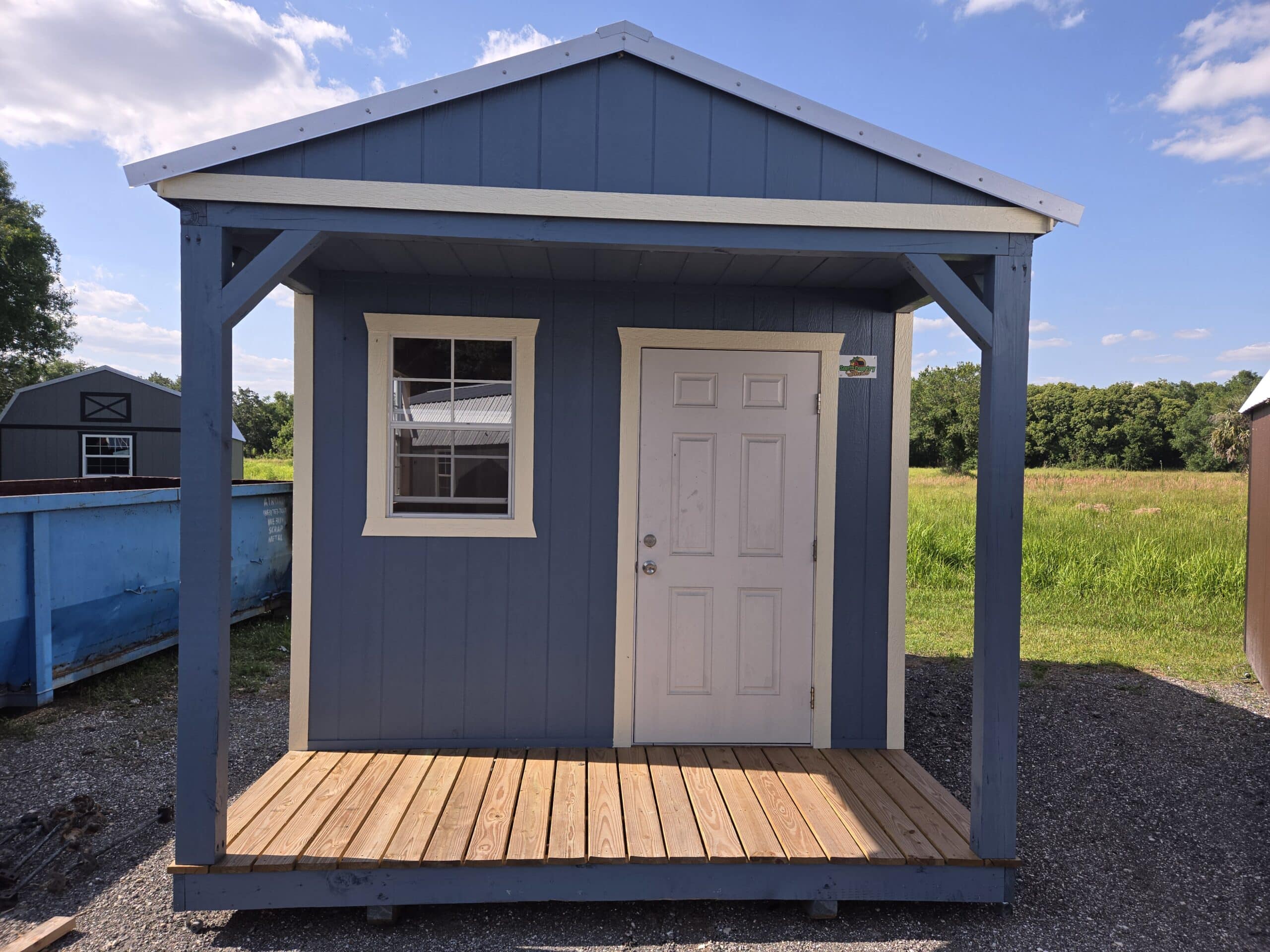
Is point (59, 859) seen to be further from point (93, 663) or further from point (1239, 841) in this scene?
point (1239, 841)

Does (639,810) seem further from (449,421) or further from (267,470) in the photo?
(267,470)

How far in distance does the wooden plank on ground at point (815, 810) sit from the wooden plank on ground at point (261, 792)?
2234 millimetres

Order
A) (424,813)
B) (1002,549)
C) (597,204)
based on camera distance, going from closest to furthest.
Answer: (597,204) < (1002,549) < (424,813)

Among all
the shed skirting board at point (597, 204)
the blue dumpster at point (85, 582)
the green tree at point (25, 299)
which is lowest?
the blue dumpster at point (85, 582)

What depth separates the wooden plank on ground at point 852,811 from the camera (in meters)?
2.72

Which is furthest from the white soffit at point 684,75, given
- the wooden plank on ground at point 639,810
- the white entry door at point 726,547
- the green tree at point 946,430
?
the green tree at point 946,430

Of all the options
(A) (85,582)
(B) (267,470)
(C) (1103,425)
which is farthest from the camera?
(C) (1103,425)

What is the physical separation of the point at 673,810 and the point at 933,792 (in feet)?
4.00

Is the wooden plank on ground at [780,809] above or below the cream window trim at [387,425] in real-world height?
below

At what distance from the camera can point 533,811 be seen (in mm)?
3033

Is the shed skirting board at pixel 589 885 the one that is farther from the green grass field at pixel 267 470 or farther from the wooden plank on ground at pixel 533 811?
the green grass field at pixel 267 470

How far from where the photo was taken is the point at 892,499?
392 cm

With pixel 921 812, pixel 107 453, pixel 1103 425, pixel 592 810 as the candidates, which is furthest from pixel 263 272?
pixel 1103 425

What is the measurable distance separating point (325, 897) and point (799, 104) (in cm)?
336
